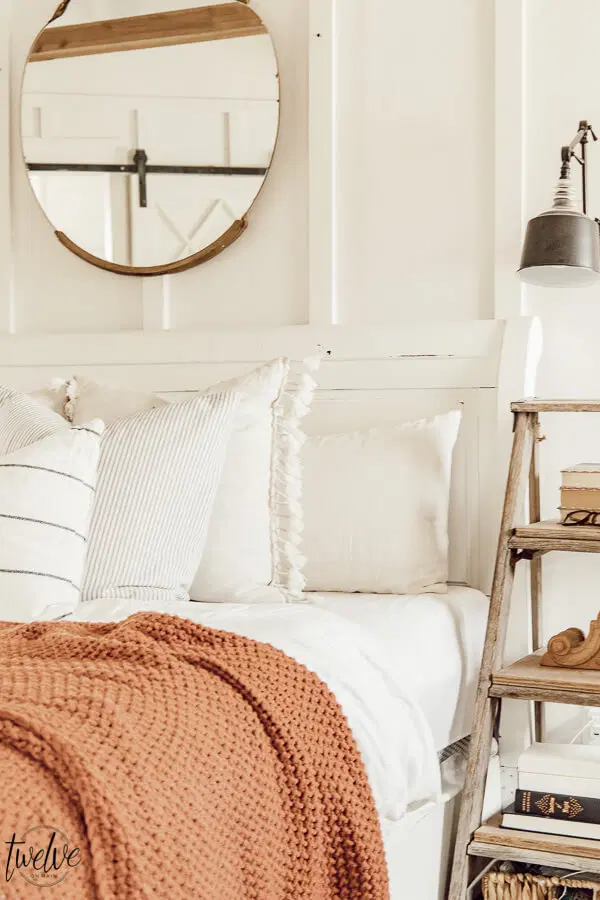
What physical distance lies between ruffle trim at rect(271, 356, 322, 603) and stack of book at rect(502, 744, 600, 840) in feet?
1.64

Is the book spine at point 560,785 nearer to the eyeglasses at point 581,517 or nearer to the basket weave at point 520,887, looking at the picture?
the basket weave at point 520,887

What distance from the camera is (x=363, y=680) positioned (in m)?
1.46

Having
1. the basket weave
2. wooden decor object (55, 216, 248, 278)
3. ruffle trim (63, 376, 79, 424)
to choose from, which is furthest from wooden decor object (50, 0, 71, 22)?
the basket weave

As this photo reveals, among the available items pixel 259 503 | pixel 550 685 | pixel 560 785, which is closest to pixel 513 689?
pixel 550 685

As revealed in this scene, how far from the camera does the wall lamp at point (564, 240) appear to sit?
1.98 metres

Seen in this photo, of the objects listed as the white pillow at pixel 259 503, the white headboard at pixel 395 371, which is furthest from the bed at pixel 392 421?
the white pillow at pixel 259 503

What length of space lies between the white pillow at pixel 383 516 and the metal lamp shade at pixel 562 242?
0.38 metres

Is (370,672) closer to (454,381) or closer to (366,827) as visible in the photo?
(366,827)

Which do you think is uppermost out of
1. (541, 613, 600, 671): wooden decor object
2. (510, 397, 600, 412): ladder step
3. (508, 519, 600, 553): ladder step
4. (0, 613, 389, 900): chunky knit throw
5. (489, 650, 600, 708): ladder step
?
(510, 397, 600, 412): ladder step

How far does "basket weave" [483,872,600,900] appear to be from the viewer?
1.76 meters

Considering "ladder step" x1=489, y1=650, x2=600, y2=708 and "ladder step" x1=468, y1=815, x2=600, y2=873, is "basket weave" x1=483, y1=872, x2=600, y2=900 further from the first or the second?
"ladder step" x1=489, y1=650, x2=600, y2=708

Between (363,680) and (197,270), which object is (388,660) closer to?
(363,680)

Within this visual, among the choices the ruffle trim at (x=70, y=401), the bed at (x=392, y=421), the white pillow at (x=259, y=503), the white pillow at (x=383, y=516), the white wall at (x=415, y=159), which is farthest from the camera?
the white wall at (x=415, y=159)

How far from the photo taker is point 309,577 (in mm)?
2094
